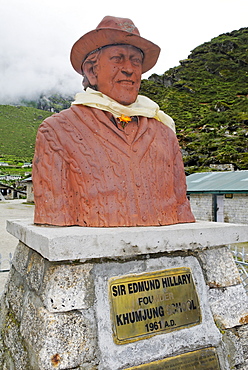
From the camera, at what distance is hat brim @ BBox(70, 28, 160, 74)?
2342 mm

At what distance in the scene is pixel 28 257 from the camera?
7.04ft

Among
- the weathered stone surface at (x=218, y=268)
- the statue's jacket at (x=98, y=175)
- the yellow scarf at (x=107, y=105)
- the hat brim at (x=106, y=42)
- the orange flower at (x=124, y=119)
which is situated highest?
the hat brim at (x=106, y=42)

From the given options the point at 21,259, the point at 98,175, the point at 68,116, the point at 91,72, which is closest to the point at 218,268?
the point at 98,175

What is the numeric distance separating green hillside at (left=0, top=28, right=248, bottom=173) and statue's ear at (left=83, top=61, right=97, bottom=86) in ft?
55.3

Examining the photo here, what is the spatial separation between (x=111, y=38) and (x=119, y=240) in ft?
5.35

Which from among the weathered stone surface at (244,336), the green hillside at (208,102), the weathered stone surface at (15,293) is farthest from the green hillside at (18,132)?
the weathered stone surface at (244,336)

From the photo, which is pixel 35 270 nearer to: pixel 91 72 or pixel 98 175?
pixel 98 175

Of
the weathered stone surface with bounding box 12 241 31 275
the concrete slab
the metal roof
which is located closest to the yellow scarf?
the concrete slab

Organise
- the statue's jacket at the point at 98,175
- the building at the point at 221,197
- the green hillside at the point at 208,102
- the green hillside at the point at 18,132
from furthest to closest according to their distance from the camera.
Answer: the green hillside at the point at 18,132, the green hillside at the point at 208,102, the building at the point at 221,197, the statue's jacket at the point at 98,175

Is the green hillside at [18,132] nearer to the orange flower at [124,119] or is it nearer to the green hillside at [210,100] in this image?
the green hillside at [210,100]

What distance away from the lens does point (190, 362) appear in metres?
1.84

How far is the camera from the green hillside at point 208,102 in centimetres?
2311

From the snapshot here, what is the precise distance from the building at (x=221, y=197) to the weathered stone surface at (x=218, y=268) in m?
8.60

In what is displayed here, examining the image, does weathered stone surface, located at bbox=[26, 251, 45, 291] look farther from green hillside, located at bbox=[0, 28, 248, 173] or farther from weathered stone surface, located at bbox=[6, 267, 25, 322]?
green hillside, located at bbox=[0, 28, 248, 173]
